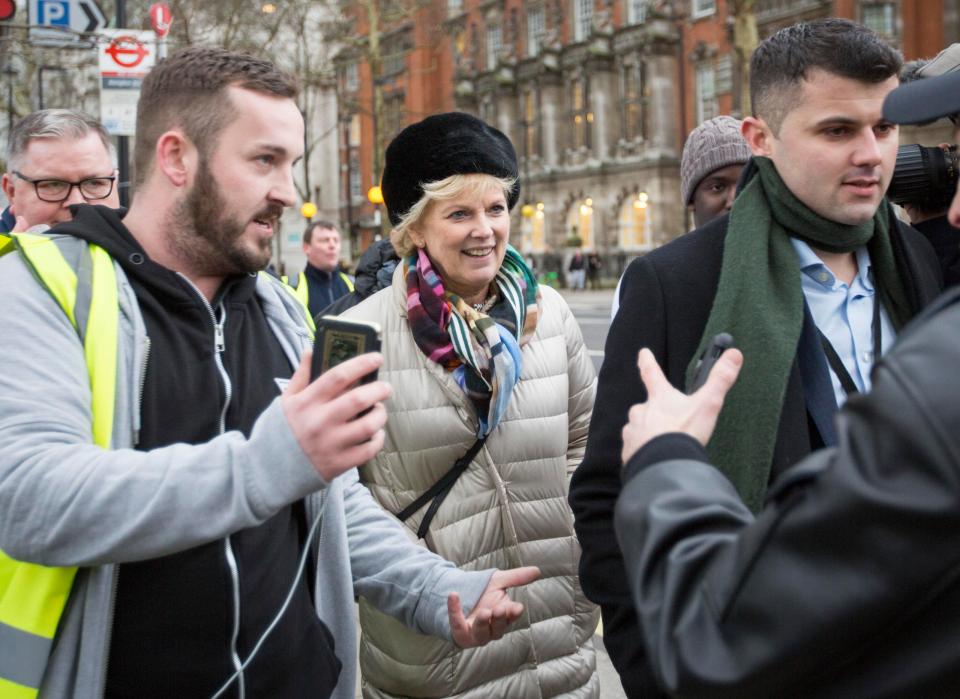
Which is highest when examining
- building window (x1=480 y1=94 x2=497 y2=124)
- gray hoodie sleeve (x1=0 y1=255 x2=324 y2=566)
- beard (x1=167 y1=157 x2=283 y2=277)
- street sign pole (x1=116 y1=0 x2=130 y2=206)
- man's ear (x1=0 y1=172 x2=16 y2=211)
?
building window (x1=480 y1=94 x2=497 y2=124)

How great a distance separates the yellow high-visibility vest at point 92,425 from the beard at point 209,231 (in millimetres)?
215

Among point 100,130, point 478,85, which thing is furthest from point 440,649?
point 478,85

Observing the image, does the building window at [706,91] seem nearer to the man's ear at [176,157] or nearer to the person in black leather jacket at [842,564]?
the man's ear at [176,157]

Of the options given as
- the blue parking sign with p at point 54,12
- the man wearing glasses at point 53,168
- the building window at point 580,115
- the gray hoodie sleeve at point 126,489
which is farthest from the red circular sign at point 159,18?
the building window at point 580,115

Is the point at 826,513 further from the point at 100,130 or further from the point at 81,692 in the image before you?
the point at 100,130

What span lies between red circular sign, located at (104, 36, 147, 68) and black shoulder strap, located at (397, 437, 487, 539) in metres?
7.59

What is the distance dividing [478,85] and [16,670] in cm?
4914

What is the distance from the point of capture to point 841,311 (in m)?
2.22

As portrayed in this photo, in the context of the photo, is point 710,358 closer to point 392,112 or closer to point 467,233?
point 467,233

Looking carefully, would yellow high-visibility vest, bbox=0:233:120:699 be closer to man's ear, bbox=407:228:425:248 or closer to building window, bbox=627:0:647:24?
man's ear, bbox=407:228:425:248

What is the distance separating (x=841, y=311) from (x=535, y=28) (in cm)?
4732

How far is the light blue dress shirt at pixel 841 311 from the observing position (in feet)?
7.12

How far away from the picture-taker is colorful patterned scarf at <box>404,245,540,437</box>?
2988 millimetres

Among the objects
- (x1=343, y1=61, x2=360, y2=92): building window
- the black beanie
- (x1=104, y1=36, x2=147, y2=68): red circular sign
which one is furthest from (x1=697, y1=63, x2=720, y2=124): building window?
the black beanie
